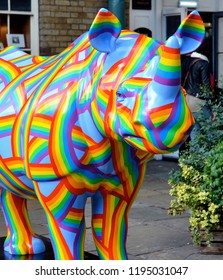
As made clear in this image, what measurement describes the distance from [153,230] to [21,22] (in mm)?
4566

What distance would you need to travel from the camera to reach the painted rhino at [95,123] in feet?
8.59

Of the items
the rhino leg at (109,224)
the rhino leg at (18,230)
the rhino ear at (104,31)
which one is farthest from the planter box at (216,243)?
the rhino ear at (104,31)

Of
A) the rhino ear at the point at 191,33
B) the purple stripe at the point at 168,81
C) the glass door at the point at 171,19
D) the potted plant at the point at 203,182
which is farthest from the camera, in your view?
the glass door at the point at 171,19

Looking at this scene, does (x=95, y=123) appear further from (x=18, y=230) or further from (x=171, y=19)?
(x=171, y=19)

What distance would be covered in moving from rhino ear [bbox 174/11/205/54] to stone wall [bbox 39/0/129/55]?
266 inches

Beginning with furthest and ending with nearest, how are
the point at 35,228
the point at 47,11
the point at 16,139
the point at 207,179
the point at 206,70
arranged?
1. the point at 47,11
2. the point at 206,70
3. the point at 35,228
4. the point at 207,179
5. the point at 16,139

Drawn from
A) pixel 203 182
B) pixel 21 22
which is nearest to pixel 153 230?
pixel 203 182

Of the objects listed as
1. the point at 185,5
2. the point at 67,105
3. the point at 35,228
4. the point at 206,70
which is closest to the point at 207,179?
the point at 35,228

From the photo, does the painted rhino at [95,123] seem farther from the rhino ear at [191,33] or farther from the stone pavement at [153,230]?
the stone pavement at [153,230]

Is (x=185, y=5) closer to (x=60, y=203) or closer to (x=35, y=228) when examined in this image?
(x=35, y=228)

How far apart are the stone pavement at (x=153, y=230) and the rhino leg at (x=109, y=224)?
1135mm

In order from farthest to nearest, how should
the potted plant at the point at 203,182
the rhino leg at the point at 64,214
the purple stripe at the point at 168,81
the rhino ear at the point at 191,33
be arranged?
the potted plant at the point at 203,182 < the rhino leg at the point at 64,214 < the rhino ear at the point at 191,33 < the purple stripe at the point at 168,81

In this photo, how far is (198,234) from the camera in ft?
17.1
